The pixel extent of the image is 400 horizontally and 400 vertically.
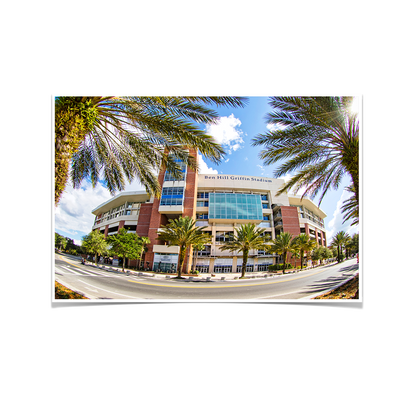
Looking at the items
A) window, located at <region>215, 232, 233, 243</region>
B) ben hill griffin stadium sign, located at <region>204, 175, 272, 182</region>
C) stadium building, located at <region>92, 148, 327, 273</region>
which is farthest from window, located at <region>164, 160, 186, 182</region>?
window, located at <region>215, 232, 233, 243</region>

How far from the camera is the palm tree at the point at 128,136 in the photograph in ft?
11.9

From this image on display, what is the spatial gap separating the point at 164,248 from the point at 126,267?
139 cm

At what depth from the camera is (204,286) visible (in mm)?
4676

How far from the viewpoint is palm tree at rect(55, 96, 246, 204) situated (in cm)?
362

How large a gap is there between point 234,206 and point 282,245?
2316mm

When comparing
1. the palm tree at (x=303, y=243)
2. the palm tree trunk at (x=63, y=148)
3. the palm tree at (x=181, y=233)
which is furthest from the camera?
the palm tree at (x=181, y=233)

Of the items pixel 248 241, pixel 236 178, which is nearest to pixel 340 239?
pixel 248 241

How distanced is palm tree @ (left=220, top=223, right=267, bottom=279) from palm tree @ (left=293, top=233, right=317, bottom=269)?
1.03 meters

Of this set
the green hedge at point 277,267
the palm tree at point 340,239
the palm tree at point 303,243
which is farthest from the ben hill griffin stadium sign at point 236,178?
the green hedge at point 277,267

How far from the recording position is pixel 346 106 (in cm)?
416

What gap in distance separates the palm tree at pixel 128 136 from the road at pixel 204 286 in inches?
88.0

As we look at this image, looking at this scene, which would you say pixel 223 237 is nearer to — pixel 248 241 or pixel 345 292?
pixel 248 241

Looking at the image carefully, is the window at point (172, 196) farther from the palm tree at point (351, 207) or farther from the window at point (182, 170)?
the palm tree at point (351, 207)

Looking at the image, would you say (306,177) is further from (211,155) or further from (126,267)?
(126,267)
